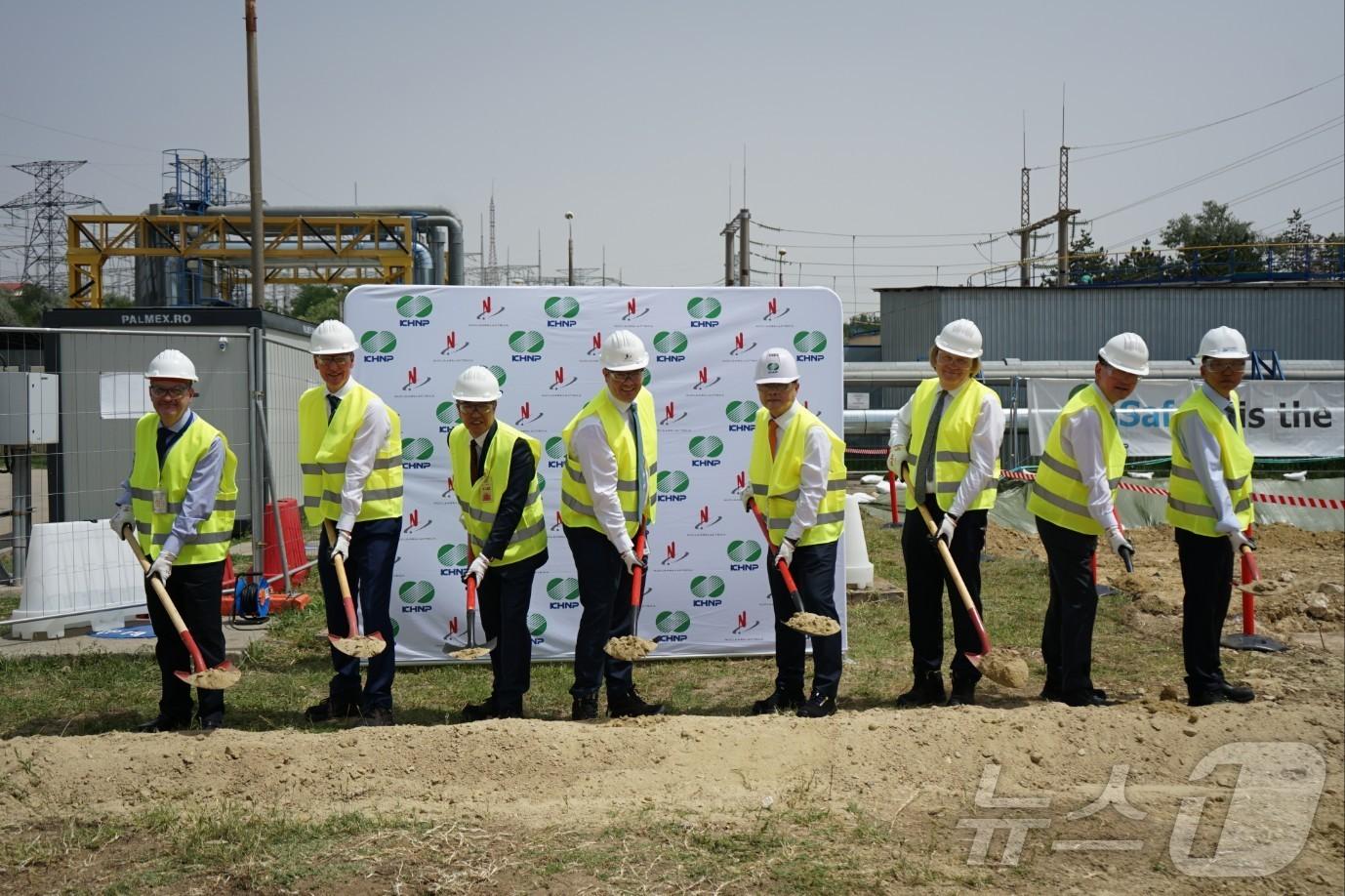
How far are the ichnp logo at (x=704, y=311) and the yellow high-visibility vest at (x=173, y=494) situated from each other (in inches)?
127

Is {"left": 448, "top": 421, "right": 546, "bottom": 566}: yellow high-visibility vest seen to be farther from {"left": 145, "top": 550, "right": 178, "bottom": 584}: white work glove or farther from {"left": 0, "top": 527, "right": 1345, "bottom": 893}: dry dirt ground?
{"left": 145, "top": 550, "right": 178, "bottom": 584}: white work glove

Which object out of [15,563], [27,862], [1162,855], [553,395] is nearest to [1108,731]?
[1162,855]

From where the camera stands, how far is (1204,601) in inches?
267

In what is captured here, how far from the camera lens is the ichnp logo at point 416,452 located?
802 centimetres

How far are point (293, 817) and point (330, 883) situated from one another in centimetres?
76

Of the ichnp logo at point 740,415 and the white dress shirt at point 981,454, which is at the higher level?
the ichnp logo at point 740,415

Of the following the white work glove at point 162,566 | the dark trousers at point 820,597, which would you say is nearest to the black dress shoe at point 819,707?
the dark trousers at point 820,597

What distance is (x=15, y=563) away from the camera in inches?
441

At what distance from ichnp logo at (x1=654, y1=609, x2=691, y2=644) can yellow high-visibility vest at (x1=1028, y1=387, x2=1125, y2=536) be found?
8.76 feet

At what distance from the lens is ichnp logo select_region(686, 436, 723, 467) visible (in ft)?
27.1

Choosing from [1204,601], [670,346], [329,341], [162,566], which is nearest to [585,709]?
[162,566]

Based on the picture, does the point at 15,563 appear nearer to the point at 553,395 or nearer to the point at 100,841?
the point at 553,395

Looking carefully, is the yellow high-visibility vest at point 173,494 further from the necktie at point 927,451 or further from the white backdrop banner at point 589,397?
the necktie at point 927,451

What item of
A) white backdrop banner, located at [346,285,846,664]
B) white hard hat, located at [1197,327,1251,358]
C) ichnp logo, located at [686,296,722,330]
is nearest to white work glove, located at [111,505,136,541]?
white backdrop banner, located at [346,285,846,664]
